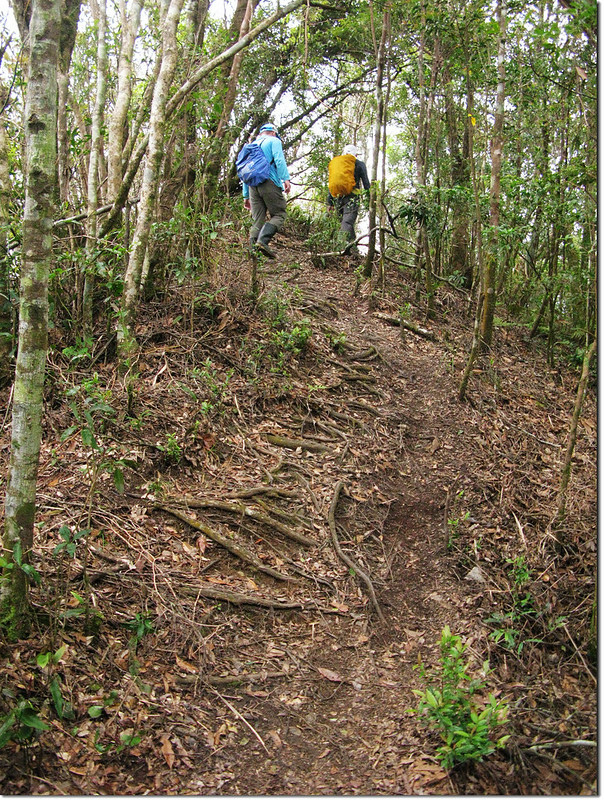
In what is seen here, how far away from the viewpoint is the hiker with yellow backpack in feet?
36.4

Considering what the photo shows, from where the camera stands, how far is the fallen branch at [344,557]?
5000 millimetres

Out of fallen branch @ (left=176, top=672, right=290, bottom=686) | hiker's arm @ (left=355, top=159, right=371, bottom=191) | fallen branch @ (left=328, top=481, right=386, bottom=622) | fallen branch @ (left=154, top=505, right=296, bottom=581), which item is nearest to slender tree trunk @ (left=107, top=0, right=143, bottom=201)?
fallen branch @ (left=154, top=505, right=296, bottom=581)

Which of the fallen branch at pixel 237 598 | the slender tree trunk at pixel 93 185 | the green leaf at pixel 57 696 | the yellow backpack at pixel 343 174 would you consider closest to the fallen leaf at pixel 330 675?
the fallen branch at pixel 237 598

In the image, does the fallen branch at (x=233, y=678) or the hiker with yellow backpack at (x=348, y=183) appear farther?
the hiker with yellow backpack at (x=348, y=183)

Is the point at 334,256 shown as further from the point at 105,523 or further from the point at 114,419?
the point at 105,523

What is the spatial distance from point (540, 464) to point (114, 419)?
16.3 ft

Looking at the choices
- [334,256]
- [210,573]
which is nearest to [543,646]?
[210,573]

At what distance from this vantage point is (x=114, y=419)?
556cm

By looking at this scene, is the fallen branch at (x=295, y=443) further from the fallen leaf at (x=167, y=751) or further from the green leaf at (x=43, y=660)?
the green leaf at (x=43, y=660)

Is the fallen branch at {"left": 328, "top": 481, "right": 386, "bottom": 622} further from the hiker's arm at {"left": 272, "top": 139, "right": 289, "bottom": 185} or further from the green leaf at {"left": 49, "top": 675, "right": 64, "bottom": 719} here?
the hiker's arm at {"left": 272, "top": 139, "right": 289, "bottom": 185}

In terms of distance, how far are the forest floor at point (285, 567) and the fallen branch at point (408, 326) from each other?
3.21 feet

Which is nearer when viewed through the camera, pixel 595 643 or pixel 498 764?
pixel 498 764

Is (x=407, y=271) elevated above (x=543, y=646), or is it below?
above

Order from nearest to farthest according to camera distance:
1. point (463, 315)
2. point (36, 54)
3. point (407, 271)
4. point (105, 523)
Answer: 1. point (36, 54)
2. point (105, 523)
3. point (463, 315)
4. point (407, 271)
